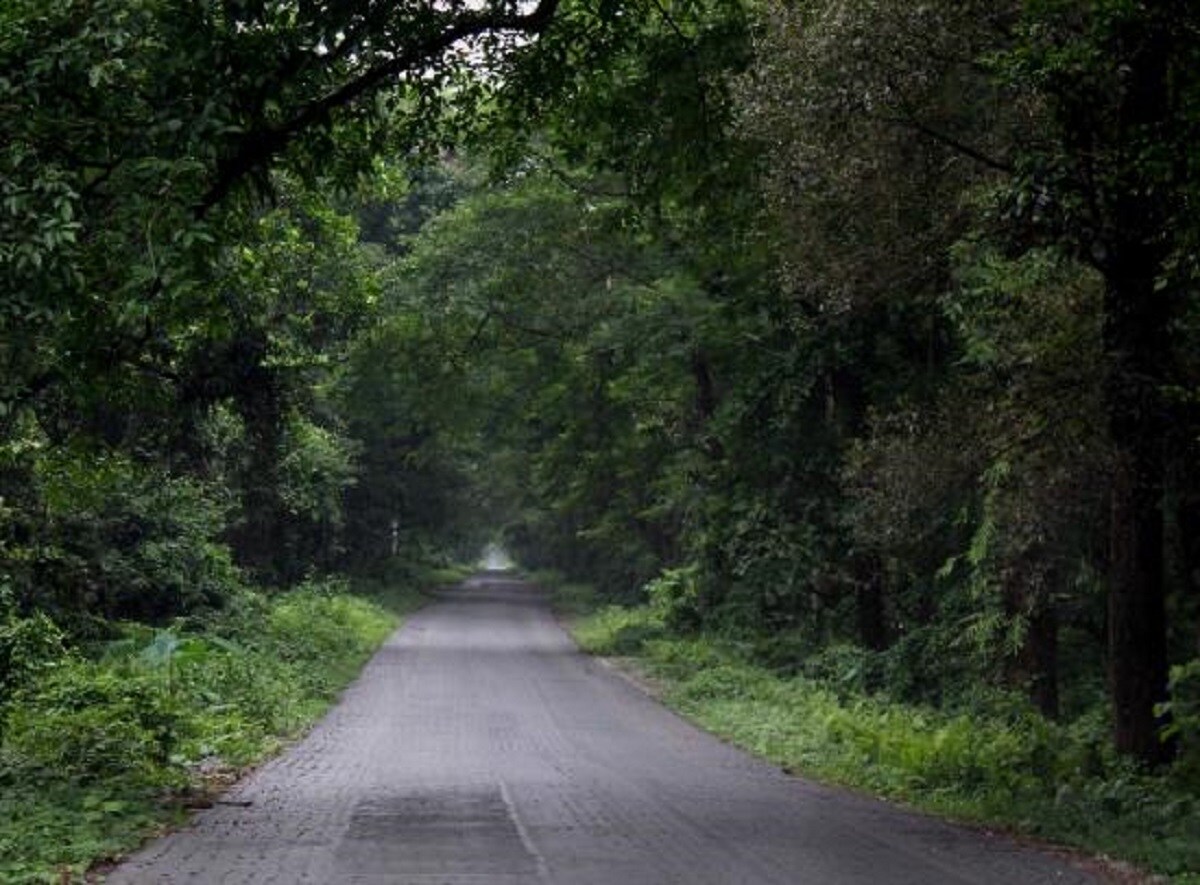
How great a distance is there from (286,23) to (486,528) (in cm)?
9154

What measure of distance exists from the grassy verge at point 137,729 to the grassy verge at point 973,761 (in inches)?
250

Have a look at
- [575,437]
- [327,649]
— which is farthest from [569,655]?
[575,437]

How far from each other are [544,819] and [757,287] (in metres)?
13.9

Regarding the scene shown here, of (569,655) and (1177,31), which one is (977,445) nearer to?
(1177,31)

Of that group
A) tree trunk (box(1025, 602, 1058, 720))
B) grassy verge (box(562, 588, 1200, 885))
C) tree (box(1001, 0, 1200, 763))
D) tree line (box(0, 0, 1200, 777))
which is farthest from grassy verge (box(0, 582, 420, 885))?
tree trunk (box(1025, 602, 1058, 720))

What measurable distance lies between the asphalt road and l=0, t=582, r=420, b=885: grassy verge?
474mm

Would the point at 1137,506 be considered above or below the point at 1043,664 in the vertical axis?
above

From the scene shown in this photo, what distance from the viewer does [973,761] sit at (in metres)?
13.9

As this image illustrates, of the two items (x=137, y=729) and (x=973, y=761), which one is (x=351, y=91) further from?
(x=973, y=761)

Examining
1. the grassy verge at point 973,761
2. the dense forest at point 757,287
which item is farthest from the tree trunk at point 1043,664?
the grassy verge at point 973,761

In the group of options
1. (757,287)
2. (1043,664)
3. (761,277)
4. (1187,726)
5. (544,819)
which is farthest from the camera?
(757,287)

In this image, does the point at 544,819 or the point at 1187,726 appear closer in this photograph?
the point at 544,819

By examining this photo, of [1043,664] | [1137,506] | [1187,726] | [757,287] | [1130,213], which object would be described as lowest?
[1043,664]

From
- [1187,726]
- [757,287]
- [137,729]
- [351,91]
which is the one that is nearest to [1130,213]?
[1187,726]
